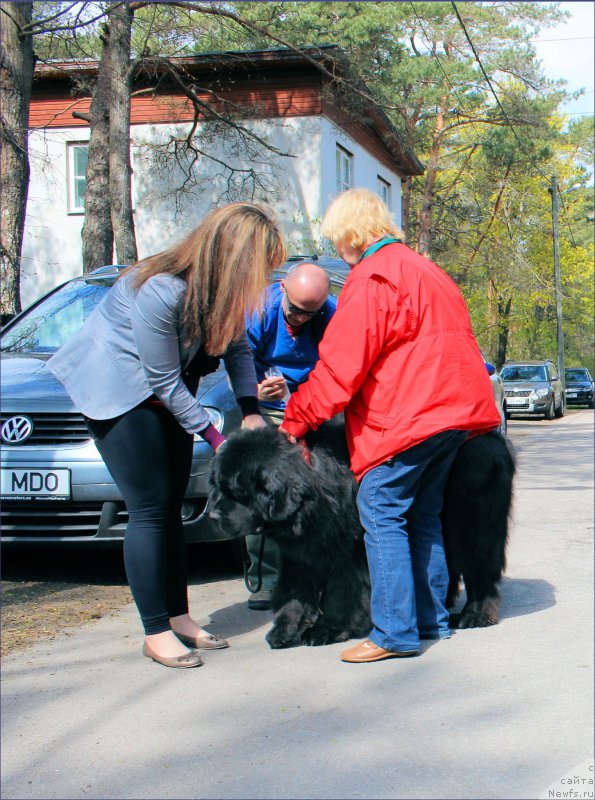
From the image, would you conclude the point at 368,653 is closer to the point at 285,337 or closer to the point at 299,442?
the point at 299,442

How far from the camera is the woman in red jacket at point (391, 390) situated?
144 inches

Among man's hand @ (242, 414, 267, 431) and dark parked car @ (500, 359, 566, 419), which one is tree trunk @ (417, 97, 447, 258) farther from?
man's hand @ (242, 414, 267, 431)

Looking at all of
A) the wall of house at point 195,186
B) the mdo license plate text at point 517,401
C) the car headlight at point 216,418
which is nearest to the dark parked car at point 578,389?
the mdo license plate text at point 517,401

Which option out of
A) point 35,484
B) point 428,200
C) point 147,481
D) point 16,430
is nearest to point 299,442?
point 147,481

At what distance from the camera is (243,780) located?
2.67 m

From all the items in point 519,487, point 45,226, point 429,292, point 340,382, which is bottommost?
point 519,487

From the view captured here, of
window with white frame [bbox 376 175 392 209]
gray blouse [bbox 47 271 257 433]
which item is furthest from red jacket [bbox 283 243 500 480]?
window with white frame [bbox 376 175 392 209]

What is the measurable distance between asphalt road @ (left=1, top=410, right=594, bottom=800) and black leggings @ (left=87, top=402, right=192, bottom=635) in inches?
12.6

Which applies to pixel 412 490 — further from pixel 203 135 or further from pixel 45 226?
pixel 45 226

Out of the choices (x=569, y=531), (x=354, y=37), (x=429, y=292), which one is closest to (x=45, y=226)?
(x=354, y=37)

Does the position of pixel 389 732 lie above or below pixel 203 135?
below

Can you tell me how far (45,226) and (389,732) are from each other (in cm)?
2272

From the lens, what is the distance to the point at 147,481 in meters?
3.69

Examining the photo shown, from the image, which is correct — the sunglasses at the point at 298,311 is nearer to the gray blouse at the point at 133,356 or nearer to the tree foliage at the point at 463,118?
the gray blouse at the point at 133,356
